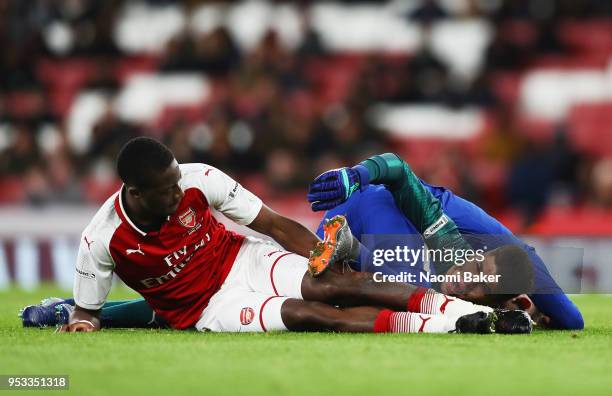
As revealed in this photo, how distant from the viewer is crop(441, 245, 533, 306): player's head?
588 centimetres

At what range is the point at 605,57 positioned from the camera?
14.0 meters

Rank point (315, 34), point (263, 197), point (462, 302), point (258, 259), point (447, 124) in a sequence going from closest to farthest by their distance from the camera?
point (462, 302), point (258, 259), point (263, 197), point (447, 124), point (315, 34)

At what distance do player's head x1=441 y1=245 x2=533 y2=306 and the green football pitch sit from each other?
301mm

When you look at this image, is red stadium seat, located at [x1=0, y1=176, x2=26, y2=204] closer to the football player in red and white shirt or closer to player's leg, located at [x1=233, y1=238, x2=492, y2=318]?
the football player in red and white shirt

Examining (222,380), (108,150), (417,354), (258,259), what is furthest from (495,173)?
(222,380)

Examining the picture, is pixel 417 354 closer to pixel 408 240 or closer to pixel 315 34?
pixel 408 240

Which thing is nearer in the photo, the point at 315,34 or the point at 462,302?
the point at 462,302

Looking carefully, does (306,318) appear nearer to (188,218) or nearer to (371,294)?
(371,294)

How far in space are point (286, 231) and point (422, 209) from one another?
2.91 feet

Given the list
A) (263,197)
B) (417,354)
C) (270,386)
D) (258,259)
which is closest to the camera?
(270,386)

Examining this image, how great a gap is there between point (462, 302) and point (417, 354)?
110 cm

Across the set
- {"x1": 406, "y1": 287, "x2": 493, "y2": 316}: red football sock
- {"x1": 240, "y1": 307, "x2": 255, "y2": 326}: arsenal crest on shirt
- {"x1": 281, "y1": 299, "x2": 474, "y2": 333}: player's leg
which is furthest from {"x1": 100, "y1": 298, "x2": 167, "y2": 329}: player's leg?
{"x1": 406, "y1": 287, "x2": 493, "y2": 316}: red football sock

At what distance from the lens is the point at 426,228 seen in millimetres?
6496

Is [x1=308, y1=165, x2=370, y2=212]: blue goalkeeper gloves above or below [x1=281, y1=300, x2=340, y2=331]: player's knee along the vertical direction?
above
